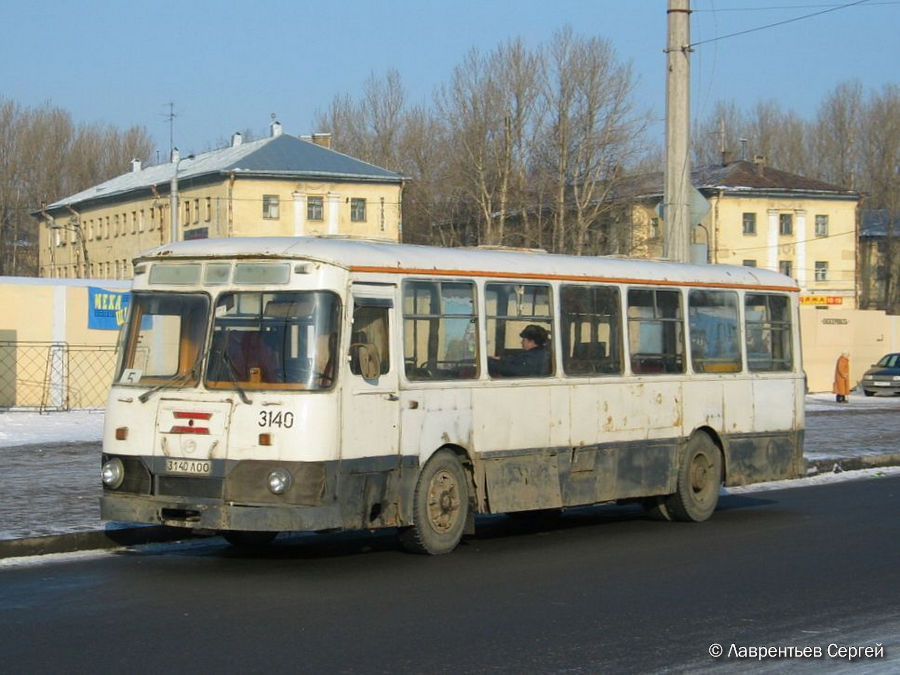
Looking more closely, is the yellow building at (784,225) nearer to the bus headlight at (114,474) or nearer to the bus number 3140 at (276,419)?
the bus headlight at (114,474)

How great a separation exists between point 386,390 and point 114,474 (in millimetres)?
2211

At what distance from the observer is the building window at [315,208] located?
74.9m

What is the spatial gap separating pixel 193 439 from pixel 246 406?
50 centimetres

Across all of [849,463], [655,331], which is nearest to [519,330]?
[655,331]

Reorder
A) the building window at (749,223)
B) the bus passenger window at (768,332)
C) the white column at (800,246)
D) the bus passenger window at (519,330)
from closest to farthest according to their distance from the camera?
the bus passenger window at (519,330) < the bus passenger window at (768,332) < the building window at (749,223) < the white column at (800,246)

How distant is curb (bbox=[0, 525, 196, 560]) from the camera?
11523 mm

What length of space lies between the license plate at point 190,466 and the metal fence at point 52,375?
19771 millimetres

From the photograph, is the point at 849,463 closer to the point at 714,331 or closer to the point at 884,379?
the point at 714,331

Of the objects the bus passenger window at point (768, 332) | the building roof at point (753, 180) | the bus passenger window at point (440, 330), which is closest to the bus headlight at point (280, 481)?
the bus passenger window at point (440, 330)

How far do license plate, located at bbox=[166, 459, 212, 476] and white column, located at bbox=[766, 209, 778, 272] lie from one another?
2866 inches

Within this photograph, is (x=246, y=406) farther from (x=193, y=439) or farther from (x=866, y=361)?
(x=866, y=361)

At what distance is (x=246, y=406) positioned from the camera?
35.5 feet

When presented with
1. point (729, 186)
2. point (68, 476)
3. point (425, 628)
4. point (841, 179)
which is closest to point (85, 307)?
point (68, 476)

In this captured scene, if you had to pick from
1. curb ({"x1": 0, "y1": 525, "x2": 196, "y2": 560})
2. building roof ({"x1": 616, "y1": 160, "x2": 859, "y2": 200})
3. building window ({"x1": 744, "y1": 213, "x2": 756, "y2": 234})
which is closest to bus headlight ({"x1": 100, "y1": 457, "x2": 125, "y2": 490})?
curb ({"x1": 0, "y1": 525, "x2": 196, "y2": 560})
